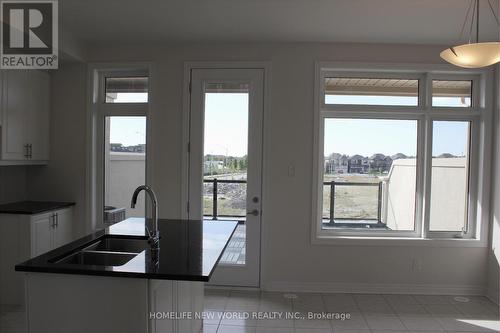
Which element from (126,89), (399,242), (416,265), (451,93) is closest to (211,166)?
(126,89)

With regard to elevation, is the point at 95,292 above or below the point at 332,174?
below

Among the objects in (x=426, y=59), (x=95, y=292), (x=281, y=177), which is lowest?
(x=95, y=292)

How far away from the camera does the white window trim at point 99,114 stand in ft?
13.1

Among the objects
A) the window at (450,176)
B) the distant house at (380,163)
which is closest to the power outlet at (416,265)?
the window at (450,176)

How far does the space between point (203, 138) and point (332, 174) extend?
1509 mm

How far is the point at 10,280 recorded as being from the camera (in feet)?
11.2

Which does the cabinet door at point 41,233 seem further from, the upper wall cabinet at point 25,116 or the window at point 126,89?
the window at point 126,89

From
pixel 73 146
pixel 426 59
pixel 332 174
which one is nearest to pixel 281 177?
pixel 332 174

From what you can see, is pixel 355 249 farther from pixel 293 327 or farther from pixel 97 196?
pixel 97 196

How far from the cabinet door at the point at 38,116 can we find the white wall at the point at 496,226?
4941 millimetres

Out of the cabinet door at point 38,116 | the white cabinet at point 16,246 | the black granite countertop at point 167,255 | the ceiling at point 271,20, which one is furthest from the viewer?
the cabinet door at point 38,116

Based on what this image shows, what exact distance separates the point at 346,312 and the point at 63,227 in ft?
10.1

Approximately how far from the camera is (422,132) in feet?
13.0

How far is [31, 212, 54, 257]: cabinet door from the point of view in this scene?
3.39m
